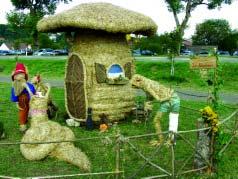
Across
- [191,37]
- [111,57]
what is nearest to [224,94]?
[111,57]

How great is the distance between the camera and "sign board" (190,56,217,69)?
8555 millimetres

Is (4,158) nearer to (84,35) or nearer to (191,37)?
(84,35)

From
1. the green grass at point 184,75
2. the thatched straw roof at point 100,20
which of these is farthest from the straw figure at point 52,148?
the green grass at point 184,75

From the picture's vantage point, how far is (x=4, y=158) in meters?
8.46

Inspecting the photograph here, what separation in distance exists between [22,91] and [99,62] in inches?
77.9

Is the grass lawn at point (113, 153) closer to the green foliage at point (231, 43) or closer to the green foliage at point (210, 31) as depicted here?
the green foliage at point (231, 43)

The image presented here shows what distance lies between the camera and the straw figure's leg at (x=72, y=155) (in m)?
7.83

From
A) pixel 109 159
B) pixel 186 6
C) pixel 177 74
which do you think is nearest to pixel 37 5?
pixel 186 6

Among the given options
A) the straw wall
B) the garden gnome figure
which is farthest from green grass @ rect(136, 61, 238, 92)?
the garden gnome figure

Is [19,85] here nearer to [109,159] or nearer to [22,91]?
[22,91]

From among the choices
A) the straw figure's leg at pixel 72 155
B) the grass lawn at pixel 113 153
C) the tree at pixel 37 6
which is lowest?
the grass lawn at pixel 113 153

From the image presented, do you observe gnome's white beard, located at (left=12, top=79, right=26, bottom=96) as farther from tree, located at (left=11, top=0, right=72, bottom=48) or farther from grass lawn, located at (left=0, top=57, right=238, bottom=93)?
tree, located at (left=11, top=0, right=72, bottom=48)

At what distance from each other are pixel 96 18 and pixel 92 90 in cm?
173

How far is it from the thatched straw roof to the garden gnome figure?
144 centimetres
